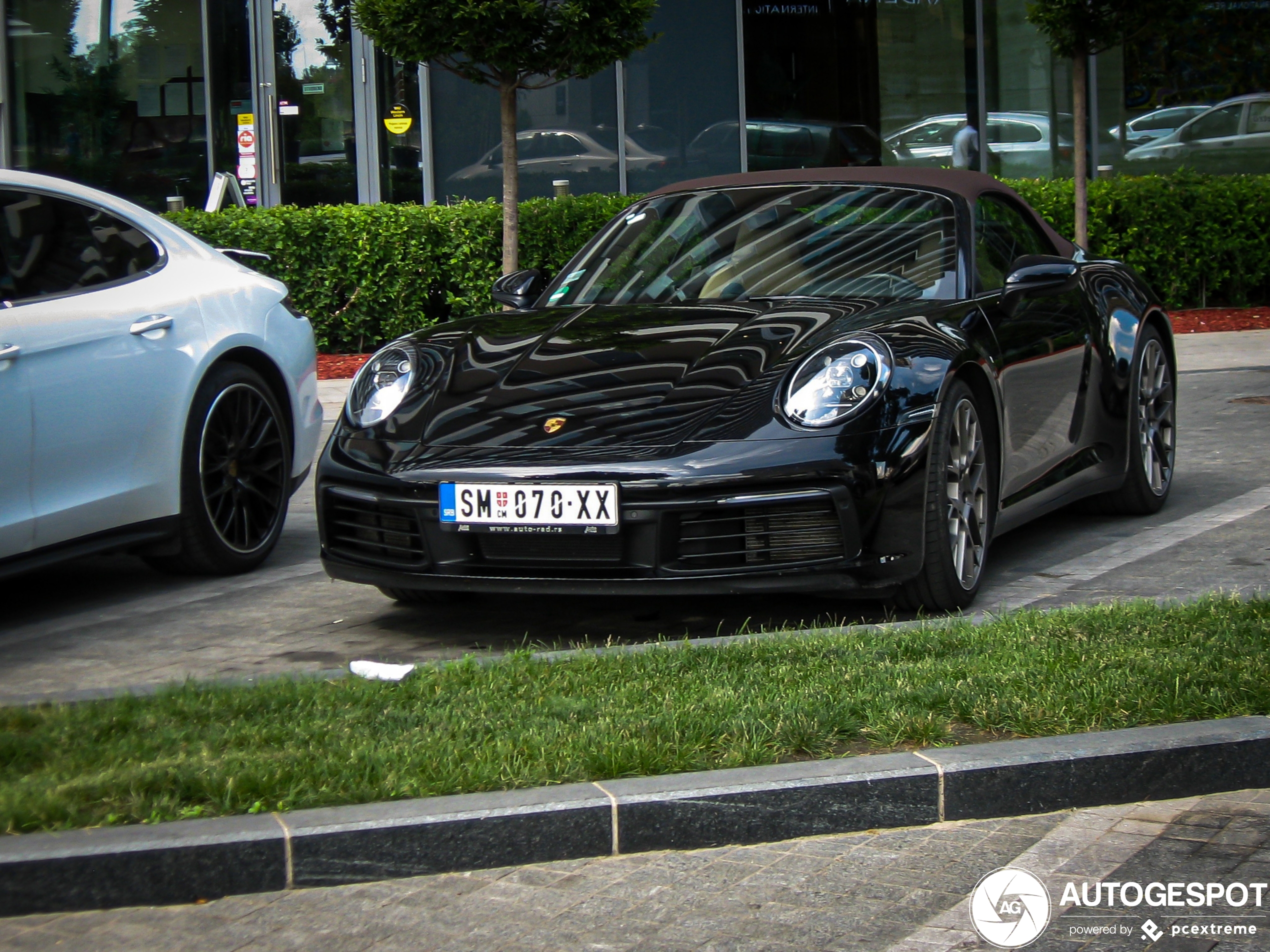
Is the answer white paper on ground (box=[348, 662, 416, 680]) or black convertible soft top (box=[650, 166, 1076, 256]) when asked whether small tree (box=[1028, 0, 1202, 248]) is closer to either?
black convertible soft top (box=[650, 166, 1076, 256])

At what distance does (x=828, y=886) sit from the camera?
3.30 metres

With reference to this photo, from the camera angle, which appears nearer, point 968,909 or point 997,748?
point 968,909

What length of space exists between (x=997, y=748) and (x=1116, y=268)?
3910mm

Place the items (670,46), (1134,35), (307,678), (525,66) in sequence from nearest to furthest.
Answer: (307,678)
(525,66)
(1134,35)
(670,46)

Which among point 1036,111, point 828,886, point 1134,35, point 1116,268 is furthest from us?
point 1036,111

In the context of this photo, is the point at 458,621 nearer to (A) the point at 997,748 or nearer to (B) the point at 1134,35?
(A) the point at 997,748

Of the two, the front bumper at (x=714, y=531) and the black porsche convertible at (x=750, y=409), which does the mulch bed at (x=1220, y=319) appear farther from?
the front bumper at (x=714, y=531)

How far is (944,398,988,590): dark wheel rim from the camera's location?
5281mm

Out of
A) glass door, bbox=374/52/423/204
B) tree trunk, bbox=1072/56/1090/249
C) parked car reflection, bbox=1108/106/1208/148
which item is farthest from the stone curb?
parked car reflection, bbox=1108/106/1208/148

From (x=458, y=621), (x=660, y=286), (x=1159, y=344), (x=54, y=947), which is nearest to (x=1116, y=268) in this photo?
(x=1159, y=344)

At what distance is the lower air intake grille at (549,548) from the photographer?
4867 millimetres

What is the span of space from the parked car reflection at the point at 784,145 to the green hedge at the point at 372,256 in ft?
15.0

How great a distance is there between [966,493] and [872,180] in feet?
4.84
